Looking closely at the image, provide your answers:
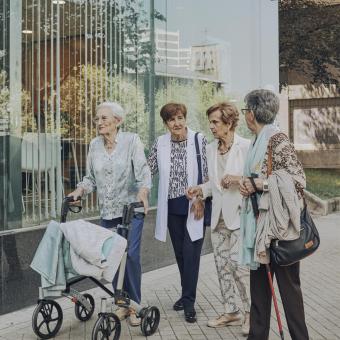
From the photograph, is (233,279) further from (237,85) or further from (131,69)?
(237,85)

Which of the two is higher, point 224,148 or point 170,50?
point 170,50

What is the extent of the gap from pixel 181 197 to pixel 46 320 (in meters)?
1.60

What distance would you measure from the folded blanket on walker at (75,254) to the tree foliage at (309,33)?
15871mm

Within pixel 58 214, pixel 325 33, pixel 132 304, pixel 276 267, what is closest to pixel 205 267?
pixel 58 214

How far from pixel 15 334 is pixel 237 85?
6.81 m

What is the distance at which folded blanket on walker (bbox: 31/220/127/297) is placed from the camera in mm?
4559

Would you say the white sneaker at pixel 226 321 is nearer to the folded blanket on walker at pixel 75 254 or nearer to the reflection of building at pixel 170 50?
the folded blanket on walker at pixel 75 254

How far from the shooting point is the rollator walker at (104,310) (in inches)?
182

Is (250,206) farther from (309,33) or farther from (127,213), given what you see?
(309,33)

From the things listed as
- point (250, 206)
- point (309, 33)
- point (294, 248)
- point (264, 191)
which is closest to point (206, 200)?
point (250, 206)

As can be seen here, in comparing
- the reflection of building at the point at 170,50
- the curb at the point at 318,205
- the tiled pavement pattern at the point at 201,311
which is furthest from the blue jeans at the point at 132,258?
the curb at the point at 318,205

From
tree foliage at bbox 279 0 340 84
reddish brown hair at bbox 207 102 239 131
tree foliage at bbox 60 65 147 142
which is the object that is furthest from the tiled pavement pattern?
tree foliage at bbox 279 0 340 84

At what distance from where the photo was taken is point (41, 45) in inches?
268

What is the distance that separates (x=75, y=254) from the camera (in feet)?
15.2
